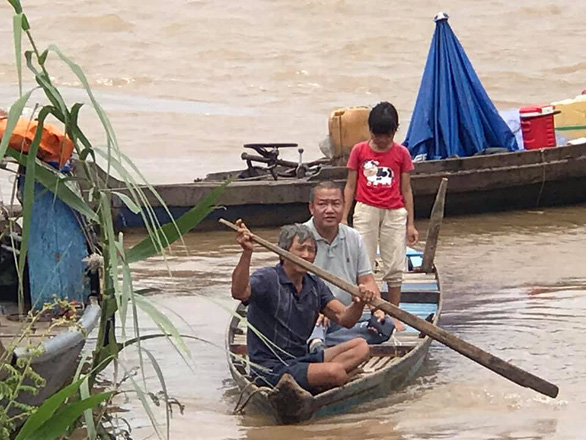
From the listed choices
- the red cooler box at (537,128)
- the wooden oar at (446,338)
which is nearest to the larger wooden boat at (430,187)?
the red cooler box at (537,128)

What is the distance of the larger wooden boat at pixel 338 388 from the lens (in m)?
5.97

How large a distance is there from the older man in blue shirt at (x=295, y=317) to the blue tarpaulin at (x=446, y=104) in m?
6.13

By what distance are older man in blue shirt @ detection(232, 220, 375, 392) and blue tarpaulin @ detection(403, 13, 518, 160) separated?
6131 millimetres

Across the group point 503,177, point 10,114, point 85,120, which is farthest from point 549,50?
point 10,114

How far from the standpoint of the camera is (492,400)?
6781mm

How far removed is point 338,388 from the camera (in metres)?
6.12

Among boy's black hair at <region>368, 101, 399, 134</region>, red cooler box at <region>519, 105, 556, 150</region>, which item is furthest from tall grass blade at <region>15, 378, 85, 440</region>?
red cooler box at <region>519, 105, 556, 150</region>

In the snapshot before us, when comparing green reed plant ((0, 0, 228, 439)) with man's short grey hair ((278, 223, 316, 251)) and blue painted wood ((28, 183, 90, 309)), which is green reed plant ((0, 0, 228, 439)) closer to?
man's short grey hair ((278, 223, 316, 251))

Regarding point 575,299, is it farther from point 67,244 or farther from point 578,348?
point 67,244

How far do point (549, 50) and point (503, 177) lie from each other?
47.9 feet

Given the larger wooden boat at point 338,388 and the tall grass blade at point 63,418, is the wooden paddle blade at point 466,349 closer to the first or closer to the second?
the larger wooden boat at point 338,388

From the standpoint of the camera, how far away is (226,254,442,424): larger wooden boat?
235 inches

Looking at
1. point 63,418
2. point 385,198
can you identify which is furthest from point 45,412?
point 385,198

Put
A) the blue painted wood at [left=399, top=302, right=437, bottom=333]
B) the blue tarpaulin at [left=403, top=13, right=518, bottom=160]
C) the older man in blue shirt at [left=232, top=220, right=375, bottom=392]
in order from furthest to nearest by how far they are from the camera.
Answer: the blue tarpaulin at [left=403, top=13, right=518, bottom=160], the blue painted wood at [left=399, top=302, right=437, bottom=333], the older man in blue shirt at [left=232, top=220, right=375, bottom=392]
